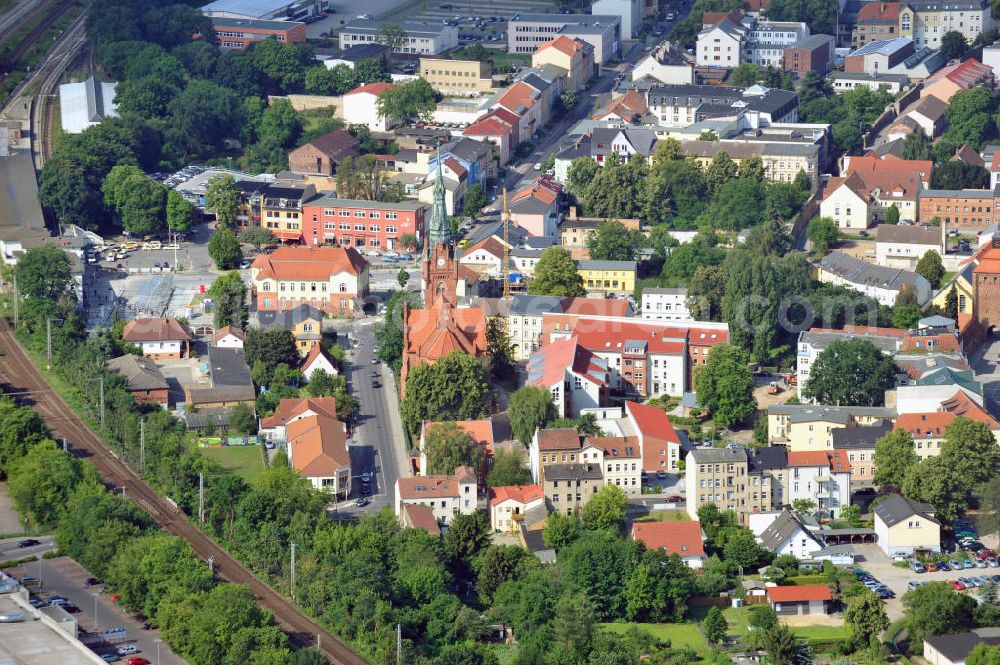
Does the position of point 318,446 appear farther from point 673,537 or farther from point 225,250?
point 225,250

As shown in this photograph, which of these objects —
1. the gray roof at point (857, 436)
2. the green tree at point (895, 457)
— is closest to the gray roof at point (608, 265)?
the gray roof at point (857, 436)

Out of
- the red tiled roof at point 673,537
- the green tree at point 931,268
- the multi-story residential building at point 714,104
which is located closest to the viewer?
the red tiled roof at point 673,537

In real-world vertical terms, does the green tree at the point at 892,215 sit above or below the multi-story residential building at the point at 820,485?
above

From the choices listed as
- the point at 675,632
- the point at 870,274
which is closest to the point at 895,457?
the point at 675,632

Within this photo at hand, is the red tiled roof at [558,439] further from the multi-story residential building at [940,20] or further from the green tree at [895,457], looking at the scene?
the multi-story residential building at [940,20]

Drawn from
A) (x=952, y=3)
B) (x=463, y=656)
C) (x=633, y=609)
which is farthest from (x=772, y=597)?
(x=952, y=3)

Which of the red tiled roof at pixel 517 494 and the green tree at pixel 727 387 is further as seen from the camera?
the green tree at pixel 727 387
